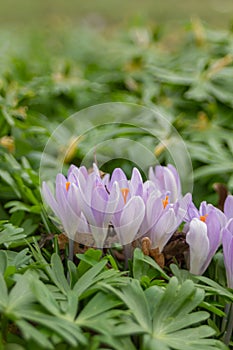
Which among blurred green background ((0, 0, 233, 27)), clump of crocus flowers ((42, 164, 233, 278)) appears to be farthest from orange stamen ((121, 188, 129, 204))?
blurred green background ((0, 0, 233, 27))

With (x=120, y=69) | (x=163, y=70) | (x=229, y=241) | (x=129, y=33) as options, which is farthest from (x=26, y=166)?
(x=129, y=33)

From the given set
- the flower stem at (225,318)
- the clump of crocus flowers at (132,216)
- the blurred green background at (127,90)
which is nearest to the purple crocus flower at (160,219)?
the clump of crocus flowers at (132,216)

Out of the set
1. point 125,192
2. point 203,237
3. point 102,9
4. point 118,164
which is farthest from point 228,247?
point 102,9

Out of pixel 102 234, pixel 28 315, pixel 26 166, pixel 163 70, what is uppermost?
pixel 163 70

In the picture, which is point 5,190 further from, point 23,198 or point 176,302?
point 176,302

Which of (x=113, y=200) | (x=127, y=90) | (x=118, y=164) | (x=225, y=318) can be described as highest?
(x=127, y=90)

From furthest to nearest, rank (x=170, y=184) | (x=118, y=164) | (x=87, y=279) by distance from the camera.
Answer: (x=118, y=164)
(x=170, y=184)
(x=87, y=279)

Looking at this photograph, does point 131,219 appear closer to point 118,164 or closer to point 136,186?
point 136,186
